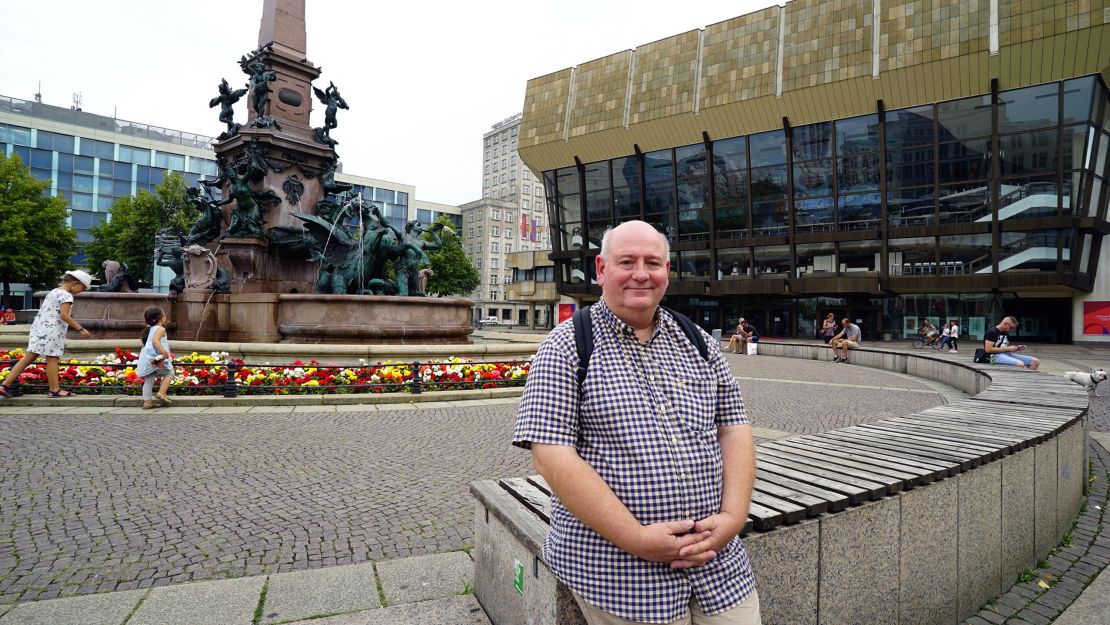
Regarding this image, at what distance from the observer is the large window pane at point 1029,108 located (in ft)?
104

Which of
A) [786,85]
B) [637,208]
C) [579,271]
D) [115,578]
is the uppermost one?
[786,85]

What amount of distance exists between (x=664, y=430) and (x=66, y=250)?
2291 inches

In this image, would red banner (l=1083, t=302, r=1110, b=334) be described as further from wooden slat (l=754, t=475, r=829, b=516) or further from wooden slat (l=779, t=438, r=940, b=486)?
wooden slat (l=754, t=475, r=829, b=516)

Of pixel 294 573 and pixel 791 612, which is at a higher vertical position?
pixel 791 612

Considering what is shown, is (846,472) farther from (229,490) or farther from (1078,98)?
(1078,98)

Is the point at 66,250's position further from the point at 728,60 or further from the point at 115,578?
the point at 115,578

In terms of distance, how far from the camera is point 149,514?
4465 millimetres

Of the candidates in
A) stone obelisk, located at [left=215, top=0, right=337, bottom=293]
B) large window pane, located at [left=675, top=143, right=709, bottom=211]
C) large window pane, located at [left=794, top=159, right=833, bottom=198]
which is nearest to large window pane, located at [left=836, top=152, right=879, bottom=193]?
large window pane, located at [left=794, top=159, right=833, bottom=198]

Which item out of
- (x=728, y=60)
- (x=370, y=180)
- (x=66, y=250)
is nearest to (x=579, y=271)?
(x=728, y=60)

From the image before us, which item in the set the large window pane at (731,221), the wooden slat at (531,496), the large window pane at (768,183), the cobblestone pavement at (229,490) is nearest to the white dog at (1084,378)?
the cobblestone pavement at (229,490)

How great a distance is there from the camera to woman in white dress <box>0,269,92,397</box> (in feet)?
29.0

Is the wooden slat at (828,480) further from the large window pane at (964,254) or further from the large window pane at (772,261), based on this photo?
the large window pane at (772,261)

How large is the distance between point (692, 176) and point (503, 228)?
185 feet

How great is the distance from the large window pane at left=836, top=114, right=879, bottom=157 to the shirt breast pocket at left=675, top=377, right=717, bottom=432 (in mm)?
41044
